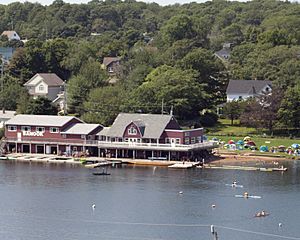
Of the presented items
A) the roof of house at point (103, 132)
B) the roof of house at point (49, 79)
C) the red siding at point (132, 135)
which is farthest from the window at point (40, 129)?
the roof of house at point (49, 79)

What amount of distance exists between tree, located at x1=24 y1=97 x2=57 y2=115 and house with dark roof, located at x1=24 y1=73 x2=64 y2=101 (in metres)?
16.5

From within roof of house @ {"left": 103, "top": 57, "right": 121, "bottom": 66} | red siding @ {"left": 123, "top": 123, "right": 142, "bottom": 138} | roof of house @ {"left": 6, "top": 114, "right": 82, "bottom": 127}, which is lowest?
red siding @ {"left": 123, "top": 123, "right": 142, "bottom": 138}

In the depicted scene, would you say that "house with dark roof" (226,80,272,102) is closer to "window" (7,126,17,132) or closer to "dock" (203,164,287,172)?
"dock" (203,164,287,172)

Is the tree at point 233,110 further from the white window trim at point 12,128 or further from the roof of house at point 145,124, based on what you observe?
the white window trim at point 12,128

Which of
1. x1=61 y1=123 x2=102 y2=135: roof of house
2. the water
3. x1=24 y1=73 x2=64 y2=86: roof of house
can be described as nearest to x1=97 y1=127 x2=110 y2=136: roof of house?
x1=61 y1=123 x2=102 y2=135: roof of house

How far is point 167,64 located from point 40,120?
2462 centimetres

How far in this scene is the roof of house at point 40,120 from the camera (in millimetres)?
77344

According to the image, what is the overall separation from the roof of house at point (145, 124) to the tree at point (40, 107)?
37.5 ft

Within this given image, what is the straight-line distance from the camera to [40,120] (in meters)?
78.4

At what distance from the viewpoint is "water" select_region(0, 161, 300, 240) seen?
1928 inches

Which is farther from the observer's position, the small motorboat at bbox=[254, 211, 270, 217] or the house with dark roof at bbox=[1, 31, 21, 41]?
the house with dark roof at bbox=[1, 31, 21, 41]

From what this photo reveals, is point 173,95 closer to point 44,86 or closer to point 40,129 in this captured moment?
point 40,129

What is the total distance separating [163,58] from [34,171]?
35.1m

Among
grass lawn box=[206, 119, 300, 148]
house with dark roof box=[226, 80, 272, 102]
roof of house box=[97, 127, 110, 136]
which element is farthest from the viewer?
house with dark roof box=[226, 80, 272, 102]
